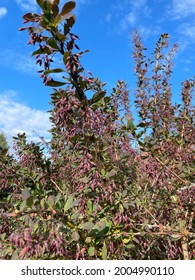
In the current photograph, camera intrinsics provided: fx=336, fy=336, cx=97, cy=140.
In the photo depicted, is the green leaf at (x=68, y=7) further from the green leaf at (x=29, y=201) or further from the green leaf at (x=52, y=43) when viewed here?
the green leaf at (x=29, y=201)

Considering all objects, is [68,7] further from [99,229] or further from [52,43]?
[99,229]

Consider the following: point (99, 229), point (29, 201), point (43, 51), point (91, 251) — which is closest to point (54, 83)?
point (43, 51)

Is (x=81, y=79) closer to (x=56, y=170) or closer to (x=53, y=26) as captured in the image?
(x=53, y=26)

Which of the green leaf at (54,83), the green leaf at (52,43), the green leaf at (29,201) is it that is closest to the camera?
the green leaf at (29,201)

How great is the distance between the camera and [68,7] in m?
1.81

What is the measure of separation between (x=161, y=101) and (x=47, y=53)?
9.39 feet

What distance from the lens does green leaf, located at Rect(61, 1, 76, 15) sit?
181 cm

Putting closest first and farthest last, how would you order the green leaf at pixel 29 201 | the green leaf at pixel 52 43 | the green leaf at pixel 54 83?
the green leaf at pixel 29 201
the green leaf at pixel 52 43
the green leaf at pixel 54 83

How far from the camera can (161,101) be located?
443 centimetres

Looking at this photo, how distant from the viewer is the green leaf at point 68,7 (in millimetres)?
1807

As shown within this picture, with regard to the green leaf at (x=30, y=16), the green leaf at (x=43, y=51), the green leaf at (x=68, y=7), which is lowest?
the green leaf at (x=43, y=51)

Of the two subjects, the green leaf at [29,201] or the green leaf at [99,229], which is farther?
the green leaf at [99,229]

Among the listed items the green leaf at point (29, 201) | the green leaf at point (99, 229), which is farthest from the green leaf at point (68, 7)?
the green leaf at point (99, 229)
